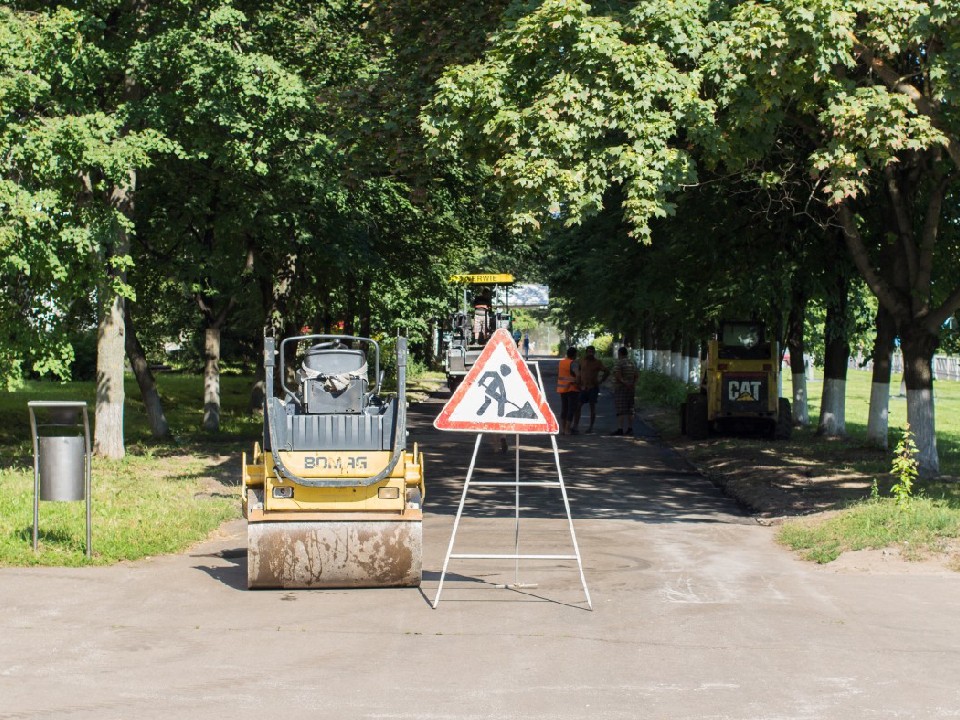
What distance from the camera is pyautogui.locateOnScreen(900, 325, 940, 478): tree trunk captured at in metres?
18.4

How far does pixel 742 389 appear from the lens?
27.7 metres

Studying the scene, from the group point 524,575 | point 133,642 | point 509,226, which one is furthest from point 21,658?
point 509,226

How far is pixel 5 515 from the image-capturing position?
48.5 feet

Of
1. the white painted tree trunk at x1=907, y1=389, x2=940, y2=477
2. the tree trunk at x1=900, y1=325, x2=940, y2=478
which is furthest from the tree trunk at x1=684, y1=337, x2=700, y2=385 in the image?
the white painted tree trunk at x1=907, y1=389, x2=940, y2=477

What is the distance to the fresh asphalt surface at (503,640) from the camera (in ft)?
24.1

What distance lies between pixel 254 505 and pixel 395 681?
3.48m

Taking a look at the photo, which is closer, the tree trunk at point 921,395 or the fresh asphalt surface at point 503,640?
the fresh asphalt surface at point 503,640

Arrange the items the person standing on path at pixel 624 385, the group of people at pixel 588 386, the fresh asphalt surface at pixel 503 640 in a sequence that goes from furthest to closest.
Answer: the person standing on path at pixel 624 385 → the group of people at pixel 588 386 → the fresh asphalt surface at pixel 503 640

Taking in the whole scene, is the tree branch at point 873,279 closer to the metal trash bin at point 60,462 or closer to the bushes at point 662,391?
the metal trash bin at point 60,462

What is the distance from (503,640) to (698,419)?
768 inches

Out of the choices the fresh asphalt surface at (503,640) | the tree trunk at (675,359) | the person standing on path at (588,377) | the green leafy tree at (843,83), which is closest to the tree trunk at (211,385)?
the person standing on path at (588,377)

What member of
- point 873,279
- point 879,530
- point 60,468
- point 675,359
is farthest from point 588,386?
point 675,359

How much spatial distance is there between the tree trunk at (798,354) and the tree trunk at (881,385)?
5.73 feet

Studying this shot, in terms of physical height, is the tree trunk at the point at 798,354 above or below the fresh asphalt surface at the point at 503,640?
above
